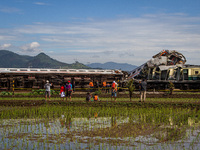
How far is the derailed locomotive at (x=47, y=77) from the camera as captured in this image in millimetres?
36906

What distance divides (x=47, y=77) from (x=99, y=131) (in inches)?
1089

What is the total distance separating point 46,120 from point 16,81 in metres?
24.4

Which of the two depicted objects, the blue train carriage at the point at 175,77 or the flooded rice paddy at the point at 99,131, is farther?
the blue train carriage at the point at 175,77

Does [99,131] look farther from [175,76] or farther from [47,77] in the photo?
[175,76]

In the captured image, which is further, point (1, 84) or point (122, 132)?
point (1, 84)

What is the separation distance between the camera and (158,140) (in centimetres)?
1005

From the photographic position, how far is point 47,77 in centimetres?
3831

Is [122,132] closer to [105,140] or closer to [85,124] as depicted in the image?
[105,140]

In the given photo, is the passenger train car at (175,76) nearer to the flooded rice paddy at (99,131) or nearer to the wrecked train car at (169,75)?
the wrecked train car at (169,75)

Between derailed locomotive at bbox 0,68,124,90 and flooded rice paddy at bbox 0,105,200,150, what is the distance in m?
21.4

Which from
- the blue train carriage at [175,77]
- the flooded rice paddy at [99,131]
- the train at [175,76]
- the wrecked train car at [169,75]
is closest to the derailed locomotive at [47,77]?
the wrecked train car at [169,75]

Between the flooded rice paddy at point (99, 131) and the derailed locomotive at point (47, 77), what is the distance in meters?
21.4

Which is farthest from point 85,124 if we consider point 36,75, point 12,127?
point 36,75

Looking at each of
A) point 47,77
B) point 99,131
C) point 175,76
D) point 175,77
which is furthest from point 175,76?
point 99,131
